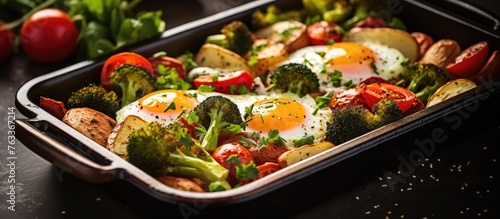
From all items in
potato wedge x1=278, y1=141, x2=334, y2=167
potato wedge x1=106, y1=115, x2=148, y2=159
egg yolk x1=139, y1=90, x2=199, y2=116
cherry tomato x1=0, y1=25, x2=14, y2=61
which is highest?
potato wedge x1=106, y1=115, x2=148, y2=159

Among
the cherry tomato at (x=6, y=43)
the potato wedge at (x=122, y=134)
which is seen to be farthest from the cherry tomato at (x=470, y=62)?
the cherry tomato at (x=6, y=43)

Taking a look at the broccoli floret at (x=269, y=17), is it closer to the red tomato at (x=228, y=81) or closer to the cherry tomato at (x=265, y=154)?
the red tomato at (x=228, y=81)

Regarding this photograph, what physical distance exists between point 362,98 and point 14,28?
7.70 feet

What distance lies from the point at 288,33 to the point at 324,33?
0.64 ft

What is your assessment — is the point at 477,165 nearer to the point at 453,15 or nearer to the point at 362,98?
the point at 362,98

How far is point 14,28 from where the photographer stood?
5102 mm

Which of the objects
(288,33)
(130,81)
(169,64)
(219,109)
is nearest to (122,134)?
(219,109)

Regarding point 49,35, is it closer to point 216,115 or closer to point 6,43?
point 6,43

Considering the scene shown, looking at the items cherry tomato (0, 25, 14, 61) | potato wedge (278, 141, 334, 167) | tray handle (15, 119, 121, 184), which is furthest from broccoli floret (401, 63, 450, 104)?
cherry tomato (0, 25, 14, 61)

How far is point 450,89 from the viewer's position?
12.8ft

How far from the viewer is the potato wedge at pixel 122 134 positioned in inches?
133

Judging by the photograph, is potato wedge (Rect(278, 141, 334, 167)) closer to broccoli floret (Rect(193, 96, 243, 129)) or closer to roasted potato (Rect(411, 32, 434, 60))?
broccoli floret (Rect(193, 96, 243, 129))

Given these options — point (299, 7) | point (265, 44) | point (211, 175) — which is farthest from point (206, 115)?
point (299, 7)

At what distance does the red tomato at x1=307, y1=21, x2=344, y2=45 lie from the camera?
4559 millimetres
